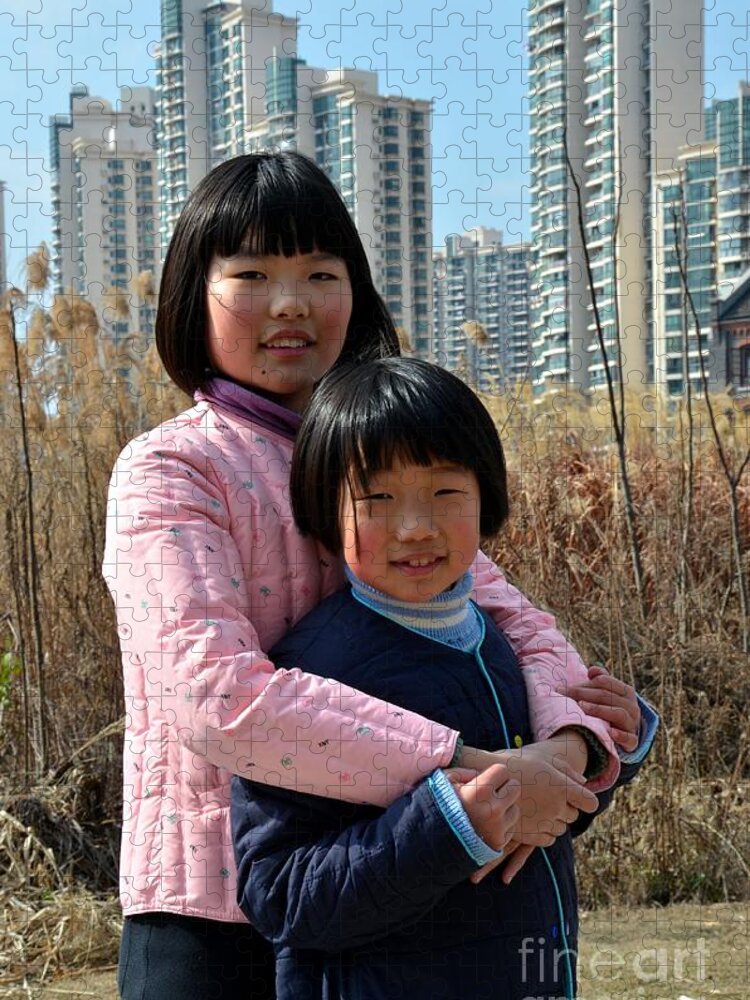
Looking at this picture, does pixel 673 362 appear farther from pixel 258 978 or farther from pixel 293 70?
pixel 258 978

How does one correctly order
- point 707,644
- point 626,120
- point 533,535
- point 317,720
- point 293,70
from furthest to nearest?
1. point 533,535
2. point 707,644
3. point 626,120
4. point 293,70
5. point 317,720

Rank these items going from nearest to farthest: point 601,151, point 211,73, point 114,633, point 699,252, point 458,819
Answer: point 458,819 → point 211,73 → point 601,151 → point 114,633 → point 699,252

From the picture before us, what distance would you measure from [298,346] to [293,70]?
1.02 m

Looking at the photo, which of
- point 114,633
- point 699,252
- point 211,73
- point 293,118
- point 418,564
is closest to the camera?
point 418,564

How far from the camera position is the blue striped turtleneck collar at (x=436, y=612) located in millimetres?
1124

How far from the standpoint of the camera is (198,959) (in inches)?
44.3

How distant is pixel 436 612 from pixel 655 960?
160cm

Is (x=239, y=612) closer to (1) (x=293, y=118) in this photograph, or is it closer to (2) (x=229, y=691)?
(2) (x=229, y=691)

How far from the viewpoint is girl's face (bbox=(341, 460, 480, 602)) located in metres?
1.10

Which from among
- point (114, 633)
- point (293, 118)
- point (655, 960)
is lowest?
point (655, 960)

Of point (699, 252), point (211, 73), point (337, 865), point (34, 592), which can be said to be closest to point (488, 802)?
point (337, 865)

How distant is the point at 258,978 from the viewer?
114 centimetres

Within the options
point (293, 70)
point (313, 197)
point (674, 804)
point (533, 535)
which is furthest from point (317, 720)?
point (533, 535)

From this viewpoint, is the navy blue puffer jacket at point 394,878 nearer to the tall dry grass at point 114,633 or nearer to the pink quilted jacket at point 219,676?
the pink quilted jacket at point 219,676
